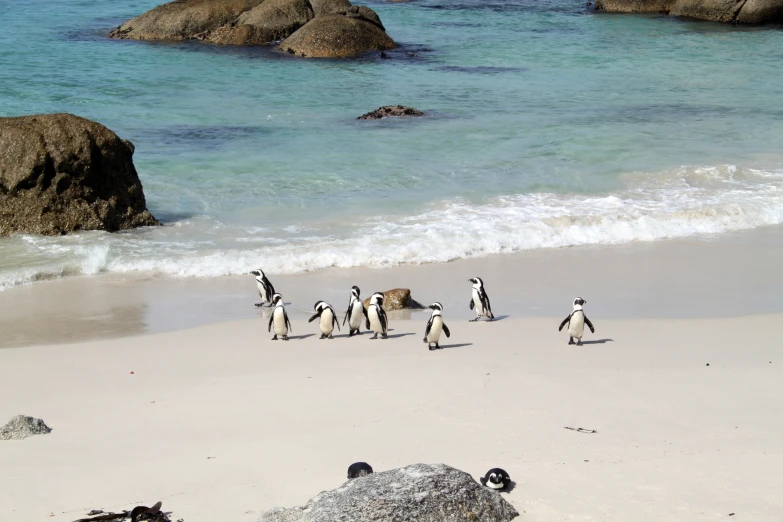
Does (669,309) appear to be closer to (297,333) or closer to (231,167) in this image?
(297,333)

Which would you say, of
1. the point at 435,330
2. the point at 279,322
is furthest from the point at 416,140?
the point at 435,330

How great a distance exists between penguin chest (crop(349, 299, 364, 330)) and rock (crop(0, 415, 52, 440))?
3.34m

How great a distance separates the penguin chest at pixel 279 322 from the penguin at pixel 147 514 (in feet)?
12.5

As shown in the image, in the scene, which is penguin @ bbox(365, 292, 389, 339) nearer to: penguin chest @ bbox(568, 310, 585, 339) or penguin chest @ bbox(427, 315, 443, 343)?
penguin chest @ bbox(427, 315, 443, 343)

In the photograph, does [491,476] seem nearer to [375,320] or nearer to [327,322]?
[375,320]

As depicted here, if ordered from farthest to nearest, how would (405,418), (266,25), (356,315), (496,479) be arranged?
1. (266,25)
2. (356,315)
3. (405,418)
4. (496,479)

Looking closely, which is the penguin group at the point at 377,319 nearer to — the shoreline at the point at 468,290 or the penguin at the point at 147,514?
the shoreline at the point at 468,290

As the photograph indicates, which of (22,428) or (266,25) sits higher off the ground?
(266,25)

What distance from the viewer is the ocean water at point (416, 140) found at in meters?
12.1

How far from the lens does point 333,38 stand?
24.9 m

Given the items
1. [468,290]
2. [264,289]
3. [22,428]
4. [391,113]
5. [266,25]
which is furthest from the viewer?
[266,25]

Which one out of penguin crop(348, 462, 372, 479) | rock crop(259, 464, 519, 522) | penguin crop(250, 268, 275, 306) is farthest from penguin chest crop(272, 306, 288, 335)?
rock crop(259, 464, 519, 522)

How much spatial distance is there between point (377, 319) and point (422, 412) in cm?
219

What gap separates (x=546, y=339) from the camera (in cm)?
878
